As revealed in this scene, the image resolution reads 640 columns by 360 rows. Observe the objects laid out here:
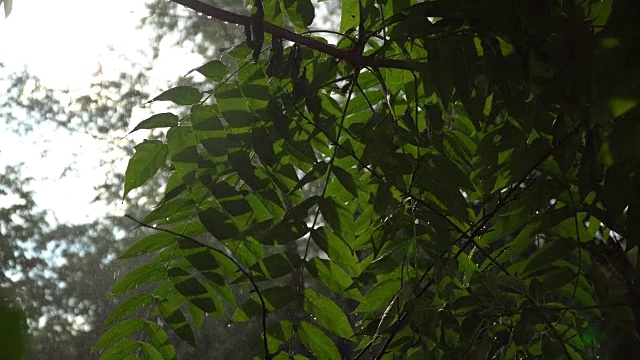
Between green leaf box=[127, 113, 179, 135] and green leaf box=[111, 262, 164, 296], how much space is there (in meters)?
0.11

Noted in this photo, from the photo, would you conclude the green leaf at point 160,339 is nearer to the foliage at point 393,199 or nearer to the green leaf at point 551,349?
the foliage at point 393,199

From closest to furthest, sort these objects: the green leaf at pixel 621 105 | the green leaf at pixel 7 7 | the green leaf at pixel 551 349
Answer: the green leaf at pixel 621 105 → the green leaf at pixel 7 7 → the green leaf at pixel 551 349

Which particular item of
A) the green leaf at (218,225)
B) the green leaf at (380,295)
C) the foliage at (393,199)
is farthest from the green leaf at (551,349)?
the green leaf at (218,225)

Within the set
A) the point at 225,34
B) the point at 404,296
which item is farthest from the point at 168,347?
the point at 225,34

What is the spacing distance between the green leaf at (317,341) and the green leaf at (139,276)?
12cm

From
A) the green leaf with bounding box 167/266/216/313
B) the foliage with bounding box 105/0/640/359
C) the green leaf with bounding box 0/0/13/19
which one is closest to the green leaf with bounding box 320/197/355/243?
the foliage with bounding box 105/0/640/359

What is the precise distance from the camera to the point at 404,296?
1.30ft

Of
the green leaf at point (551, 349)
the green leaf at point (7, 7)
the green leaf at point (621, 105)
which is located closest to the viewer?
the green leaf at point (621, 105)

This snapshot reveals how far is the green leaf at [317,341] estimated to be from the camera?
0.49 metres

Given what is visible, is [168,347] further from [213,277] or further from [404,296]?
[404,296]

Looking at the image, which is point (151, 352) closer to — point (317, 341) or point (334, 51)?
point (317, 341)

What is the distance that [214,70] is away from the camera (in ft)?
1.65

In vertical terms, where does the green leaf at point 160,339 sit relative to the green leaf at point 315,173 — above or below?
A: below

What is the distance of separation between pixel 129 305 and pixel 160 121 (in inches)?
5.7
